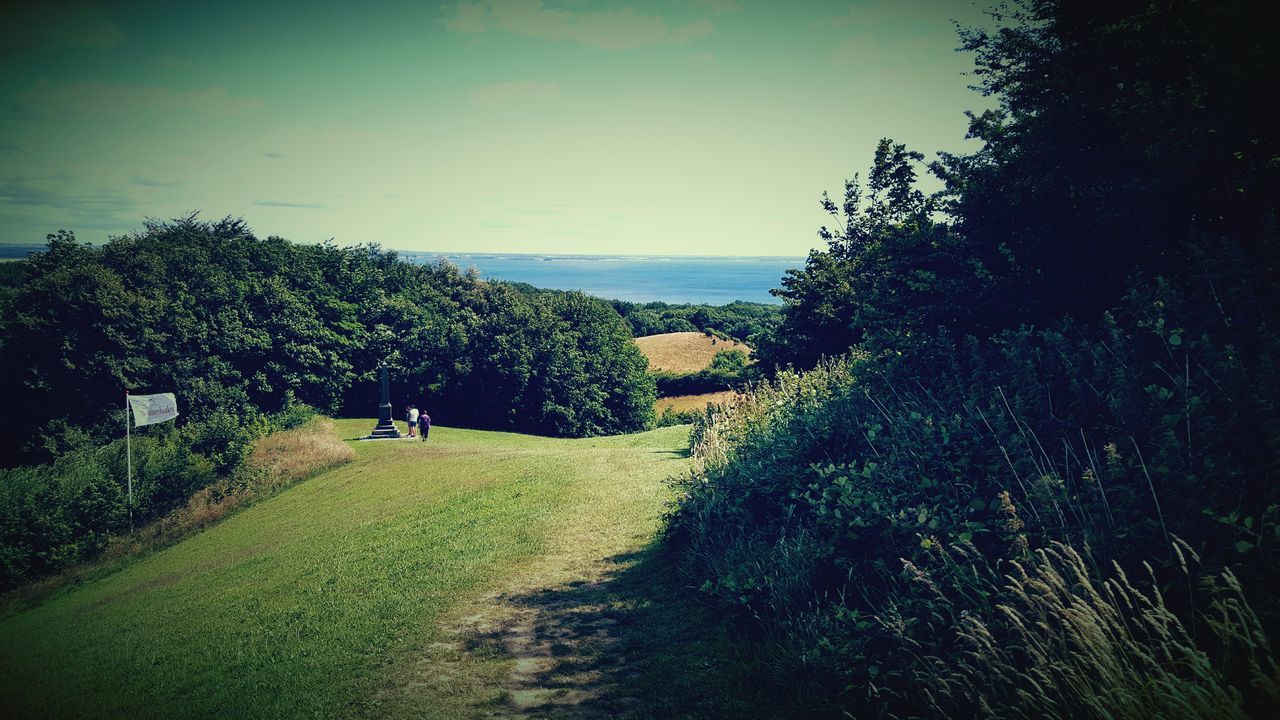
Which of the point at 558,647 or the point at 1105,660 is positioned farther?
the point at 558,647

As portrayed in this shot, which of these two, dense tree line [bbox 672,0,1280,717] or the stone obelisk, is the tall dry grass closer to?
dense tree line [bbox 672,0,1280,717]

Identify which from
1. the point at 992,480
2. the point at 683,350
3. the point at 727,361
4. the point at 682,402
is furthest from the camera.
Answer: the point at 683,350

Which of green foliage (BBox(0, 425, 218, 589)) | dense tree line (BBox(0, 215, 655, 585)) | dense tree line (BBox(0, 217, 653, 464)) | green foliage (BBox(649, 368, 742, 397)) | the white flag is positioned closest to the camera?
green foliage (BBox(0, 425, 218, 589))

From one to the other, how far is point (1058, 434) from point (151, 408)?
104 feet

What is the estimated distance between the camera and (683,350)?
248 feet

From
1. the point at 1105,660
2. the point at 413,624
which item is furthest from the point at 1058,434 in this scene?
the point at 413,624

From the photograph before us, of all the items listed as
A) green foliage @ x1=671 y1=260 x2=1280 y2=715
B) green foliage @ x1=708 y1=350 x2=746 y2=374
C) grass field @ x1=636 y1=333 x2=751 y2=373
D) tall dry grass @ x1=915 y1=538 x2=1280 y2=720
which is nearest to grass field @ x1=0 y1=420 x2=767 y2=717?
green foliage @ x1=671 y1=260 x2=1280 y2=715

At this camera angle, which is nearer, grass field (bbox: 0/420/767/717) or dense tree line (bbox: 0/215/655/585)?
grass field (bbox: 0/420/767/717)

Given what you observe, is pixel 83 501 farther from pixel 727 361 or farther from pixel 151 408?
pixel 727 361

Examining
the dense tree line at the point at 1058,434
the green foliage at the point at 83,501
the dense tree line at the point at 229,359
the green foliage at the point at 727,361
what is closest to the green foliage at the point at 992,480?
the dense tree line at the point at 1058,434

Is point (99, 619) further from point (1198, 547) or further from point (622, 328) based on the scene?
point (622, 328)

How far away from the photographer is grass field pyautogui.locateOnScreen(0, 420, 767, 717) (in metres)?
6.40

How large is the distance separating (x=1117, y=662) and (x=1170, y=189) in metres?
5.82

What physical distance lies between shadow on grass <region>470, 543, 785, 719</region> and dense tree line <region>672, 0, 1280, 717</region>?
18.7 inches
